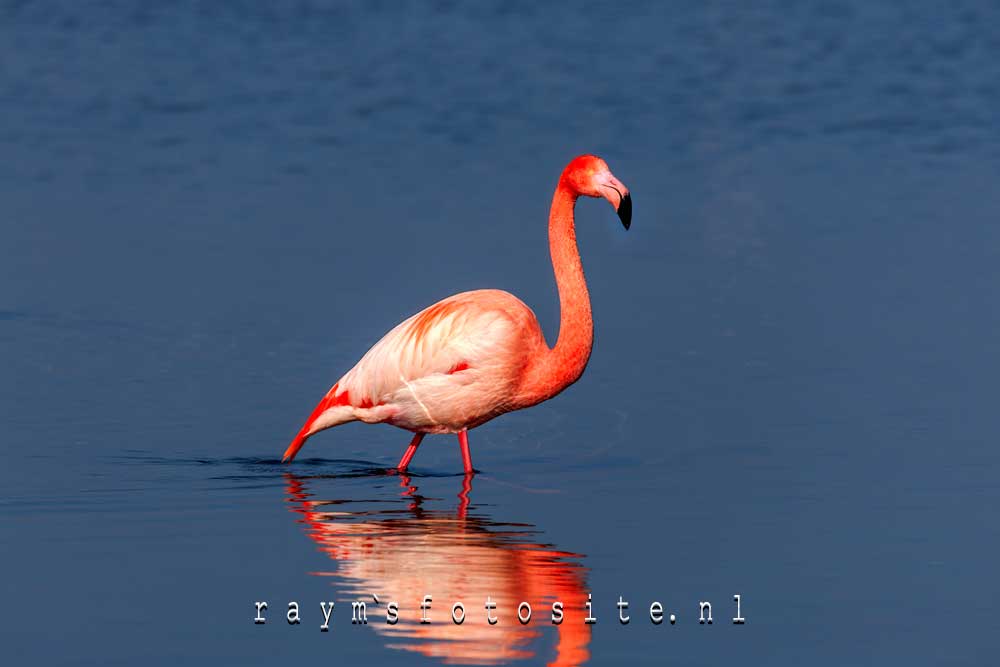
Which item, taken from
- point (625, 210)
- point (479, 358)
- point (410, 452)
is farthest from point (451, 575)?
point (625, 210)

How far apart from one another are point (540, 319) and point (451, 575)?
4.43 m

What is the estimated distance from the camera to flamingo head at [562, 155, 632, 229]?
8898 mm

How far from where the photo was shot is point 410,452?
916cm

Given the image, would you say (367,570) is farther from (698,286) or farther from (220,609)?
(698,286)

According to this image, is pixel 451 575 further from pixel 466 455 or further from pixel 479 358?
pixel 479 358

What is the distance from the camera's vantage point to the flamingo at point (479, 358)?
8945mm

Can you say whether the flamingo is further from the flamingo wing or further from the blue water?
the blue water

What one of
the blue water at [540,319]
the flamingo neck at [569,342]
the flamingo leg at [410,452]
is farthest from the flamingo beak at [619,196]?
the flamingo leg at [410,452]

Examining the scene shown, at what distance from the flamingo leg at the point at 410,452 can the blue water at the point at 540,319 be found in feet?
0.47

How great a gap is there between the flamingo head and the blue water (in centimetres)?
122

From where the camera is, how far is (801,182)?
52.4 feet

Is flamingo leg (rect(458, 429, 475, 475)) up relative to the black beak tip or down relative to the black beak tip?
down

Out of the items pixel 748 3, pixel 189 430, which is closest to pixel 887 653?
A: pixel 189 430

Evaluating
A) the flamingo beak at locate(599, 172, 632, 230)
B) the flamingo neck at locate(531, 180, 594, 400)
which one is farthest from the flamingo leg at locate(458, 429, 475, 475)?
the flamingo beak at locate(599, 172, 632, 230)
